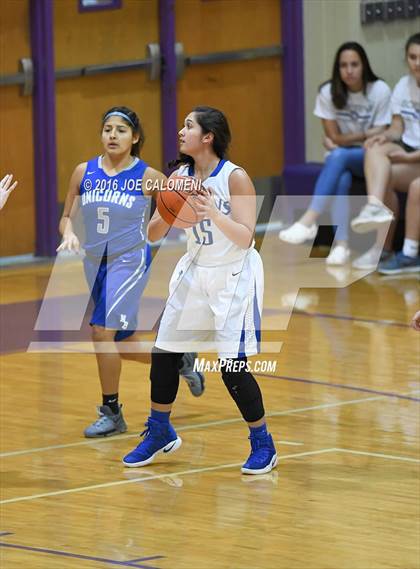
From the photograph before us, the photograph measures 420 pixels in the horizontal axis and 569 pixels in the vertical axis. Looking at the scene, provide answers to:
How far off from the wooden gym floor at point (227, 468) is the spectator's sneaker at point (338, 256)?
1.86m

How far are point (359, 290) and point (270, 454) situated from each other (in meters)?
4.25

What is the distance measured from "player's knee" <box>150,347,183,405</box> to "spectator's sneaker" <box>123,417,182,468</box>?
0.41 feet

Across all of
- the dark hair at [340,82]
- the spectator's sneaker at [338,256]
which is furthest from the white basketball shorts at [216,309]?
the dark hair at [340,82]

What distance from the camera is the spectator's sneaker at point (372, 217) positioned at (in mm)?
10695

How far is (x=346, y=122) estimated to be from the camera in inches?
452

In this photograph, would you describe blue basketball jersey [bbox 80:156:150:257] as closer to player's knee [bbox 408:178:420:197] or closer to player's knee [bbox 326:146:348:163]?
player's knee [bbox 408:178:420:197]

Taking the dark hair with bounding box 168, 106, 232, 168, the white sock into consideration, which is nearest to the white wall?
the white sock

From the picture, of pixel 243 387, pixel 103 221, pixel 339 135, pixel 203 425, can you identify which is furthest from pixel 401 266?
pixel 243 387

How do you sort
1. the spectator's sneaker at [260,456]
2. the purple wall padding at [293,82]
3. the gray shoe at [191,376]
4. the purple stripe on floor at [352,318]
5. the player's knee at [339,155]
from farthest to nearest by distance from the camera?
1. the purple wall padding at [293,82]
2. the player's knee at [339,155]
3. the purple stripe on floor at [352,318]
4. the gray shoe at [191,376]
5. the spectator's sneaker at [260,456]

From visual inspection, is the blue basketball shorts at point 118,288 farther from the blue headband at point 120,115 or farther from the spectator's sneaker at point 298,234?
the spectator's sneaker at point 298,234

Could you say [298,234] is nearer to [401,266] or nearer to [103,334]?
[401,266]

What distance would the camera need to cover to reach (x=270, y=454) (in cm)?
614

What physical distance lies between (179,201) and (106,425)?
4.61ft

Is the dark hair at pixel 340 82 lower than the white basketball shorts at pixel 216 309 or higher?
higher
